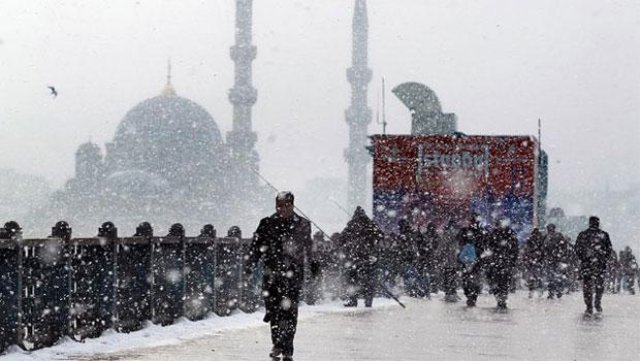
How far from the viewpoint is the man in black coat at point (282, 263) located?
35.4 ft

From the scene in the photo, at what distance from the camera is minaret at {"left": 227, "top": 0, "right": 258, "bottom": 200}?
146 meters

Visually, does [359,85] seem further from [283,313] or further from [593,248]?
[283,313]

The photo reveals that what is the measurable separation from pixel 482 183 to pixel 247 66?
388 feet

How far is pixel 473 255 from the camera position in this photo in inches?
904

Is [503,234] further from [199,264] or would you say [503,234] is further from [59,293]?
[59,293]

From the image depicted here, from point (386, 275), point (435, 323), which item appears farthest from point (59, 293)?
point (386, 275)

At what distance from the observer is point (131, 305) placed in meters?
13.8

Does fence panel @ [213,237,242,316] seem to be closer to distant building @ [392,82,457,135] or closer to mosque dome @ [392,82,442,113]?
distant building @ [392,82,457,135]

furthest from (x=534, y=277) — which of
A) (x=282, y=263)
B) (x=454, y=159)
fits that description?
(x=282, y=263)

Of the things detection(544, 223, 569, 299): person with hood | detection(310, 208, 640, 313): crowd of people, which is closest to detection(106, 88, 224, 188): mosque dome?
detection(310, 208, 640, 313): crowd of people

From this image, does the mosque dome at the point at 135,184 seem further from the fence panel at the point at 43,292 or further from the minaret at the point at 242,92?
the fence panel at the point at 43,292

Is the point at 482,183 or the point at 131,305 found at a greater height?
the point at 482,183

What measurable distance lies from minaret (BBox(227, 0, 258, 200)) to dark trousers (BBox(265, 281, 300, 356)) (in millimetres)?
Answer: 127584

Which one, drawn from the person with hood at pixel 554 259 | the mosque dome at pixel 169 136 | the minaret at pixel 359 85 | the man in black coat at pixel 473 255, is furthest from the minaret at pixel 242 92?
the man in black coat at pixel 473 255
